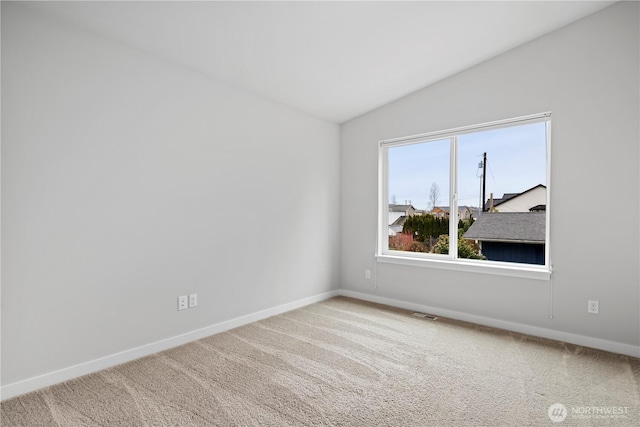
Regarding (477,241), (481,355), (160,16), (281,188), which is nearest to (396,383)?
(481,355)

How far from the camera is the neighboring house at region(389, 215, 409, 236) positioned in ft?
13.5

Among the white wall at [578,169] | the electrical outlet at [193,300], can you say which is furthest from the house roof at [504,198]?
Result: the electrical outlet at [193,300]

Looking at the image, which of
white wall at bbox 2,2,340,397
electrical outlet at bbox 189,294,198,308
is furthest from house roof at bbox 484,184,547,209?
electrical outlet at bbox 189,294,198,308

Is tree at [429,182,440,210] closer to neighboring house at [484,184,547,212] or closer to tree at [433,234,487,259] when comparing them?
tree at [433,234,487,259]

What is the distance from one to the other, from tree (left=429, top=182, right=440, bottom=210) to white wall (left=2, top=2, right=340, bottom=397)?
1687mm

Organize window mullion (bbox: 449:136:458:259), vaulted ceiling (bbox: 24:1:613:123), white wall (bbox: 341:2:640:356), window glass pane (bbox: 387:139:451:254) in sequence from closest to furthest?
vaulted ceiling (bbox: 24:1:613:123) → white wall (bbox: 341:2:640:356) → window mullion (bbox: 449:136:458:259) → window glass pane (bbox: 387:139:451:254)

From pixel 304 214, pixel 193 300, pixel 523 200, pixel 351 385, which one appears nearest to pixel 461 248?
pixel 523 200

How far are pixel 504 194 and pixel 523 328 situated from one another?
1.28 m

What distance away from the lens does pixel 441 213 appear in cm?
379

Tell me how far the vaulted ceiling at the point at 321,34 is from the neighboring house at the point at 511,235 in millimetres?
1581

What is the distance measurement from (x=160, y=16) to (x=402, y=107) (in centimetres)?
264

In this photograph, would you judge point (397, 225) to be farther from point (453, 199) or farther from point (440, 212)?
point (453, 199)

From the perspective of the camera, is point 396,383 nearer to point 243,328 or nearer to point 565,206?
point 243,328

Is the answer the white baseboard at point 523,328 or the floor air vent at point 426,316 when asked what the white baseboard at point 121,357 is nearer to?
the white baseboard at point 523,328
